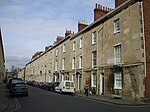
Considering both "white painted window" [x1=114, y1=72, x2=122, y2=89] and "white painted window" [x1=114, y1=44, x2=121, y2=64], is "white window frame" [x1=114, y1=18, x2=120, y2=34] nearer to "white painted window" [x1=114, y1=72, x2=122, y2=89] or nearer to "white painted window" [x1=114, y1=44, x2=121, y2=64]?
"white painted window" [x1=114, y1=44, x2=121, y2=64]

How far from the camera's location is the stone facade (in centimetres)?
1942

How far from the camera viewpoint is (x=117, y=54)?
23031 millimetres

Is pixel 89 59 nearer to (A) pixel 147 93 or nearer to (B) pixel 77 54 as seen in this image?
(B) pixel 77 54

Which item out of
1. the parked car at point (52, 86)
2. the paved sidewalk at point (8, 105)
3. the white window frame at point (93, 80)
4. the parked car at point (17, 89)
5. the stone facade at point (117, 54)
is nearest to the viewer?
the paved sidewalk at point (8, 105)

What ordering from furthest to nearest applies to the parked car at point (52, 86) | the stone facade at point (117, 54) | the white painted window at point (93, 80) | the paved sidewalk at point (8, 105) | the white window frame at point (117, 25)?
the parked car at point (52, 86) → the white painted window at point (93, 80) → the white window frame at point (117, 25) → the stone facade at point (117, 54) → the paved sidewalk at point (8, 105)

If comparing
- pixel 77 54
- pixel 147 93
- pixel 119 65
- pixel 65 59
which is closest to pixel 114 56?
pixel 119 65

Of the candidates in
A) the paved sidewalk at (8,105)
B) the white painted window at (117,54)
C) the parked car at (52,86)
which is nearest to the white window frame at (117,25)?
the white painted window at (117,54)

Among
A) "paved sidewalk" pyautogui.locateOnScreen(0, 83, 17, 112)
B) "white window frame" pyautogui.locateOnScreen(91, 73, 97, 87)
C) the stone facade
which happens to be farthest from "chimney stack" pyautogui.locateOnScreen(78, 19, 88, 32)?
"paved sidewalk" pyautogui.locateOnScreen(0, 83, 17, 112)

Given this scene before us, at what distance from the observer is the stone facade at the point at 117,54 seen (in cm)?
1942

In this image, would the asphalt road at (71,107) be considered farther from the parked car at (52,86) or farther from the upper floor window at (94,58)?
the parked car at (52,86)

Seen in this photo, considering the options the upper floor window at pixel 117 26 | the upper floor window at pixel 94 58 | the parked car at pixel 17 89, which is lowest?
the parked car at pixel 17 89

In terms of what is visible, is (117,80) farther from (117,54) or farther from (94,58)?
(94,58)

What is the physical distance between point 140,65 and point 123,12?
6042 millimetres

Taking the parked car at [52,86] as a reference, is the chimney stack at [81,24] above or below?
above
